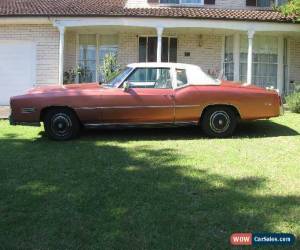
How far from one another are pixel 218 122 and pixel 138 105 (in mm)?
1616

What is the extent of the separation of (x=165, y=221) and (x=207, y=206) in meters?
0.67

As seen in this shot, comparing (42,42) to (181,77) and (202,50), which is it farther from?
(181,77)

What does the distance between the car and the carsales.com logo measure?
18.5 feet

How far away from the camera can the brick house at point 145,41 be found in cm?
1695

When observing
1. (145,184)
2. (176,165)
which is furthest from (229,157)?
(145,184)

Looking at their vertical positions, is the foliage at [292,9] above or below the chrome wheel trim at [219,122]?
above

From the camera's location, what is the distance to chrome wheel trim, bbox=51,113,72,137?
10305mm

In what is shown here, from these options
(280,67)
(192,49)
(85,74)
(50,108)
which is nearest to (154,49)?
(192,49)

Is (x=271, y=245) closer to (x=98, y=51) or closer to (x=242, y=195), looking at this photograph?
(x=242, y=195)

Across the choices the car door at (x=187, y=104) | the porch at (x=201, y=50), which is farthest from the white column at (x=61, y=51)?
the car door at (x=187, y=104)

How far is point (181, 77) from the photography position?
1072 centimetres

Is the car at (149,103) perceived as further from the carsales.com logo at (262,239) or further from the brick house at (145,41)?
the brick house at (145,41)

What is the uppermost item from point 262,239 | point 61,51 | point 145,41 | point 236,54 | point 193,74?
point 145,41

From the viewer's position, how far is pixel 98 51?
1869 centimetres
